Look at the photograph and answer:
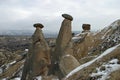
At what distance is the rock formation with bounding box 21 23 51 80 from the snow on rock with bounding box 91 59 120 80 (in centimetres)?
1748

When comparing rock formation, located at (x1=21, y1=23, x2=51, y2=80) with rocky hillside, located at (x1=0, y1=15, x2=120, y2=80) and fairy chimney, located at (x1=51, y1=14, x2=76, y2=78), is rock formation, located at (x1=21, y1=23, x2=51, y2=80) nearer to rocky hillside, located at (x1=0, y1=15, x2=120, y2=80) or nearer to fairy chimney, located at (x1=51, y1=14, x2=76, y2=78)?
rocky hillside, located at (x1=0, y1=15, x2=120, y2=80)

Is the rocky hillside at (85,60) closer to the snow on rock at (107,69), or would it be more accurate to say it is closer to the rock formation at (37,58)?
the snow on rock at (107,69)

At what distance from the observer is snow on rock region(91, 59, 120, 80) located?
2339 cm

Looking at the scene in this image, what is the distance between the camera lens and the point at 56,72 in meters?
38.0

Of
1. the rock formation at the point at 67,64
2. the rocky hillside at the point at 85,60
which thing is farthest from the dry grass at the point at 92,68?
the rock formation at the point at 67,64

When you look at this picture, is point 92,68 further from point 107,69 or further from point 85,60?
point 85,60

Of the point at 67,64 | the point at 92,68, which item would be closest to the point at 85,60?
the point at 67,64

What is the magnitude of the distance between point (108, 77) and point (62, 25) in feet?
65.1

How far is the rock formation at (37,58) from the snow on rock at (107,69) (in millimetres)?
17478

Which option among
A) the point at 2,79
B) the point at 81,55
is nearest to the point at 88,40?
the point at 81,55

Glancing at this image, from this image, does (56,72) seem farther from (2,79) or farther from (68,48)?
(2,79)

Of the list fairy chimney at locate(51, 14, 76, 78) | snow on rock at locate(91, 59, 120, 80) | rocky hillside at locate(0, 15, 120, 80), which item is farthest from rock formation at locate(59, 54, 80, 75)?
snow on rock at locate(91, 59, 120, 80)

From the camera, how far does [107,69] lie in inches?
955

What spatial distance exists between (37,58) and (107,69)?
20.5 meters
